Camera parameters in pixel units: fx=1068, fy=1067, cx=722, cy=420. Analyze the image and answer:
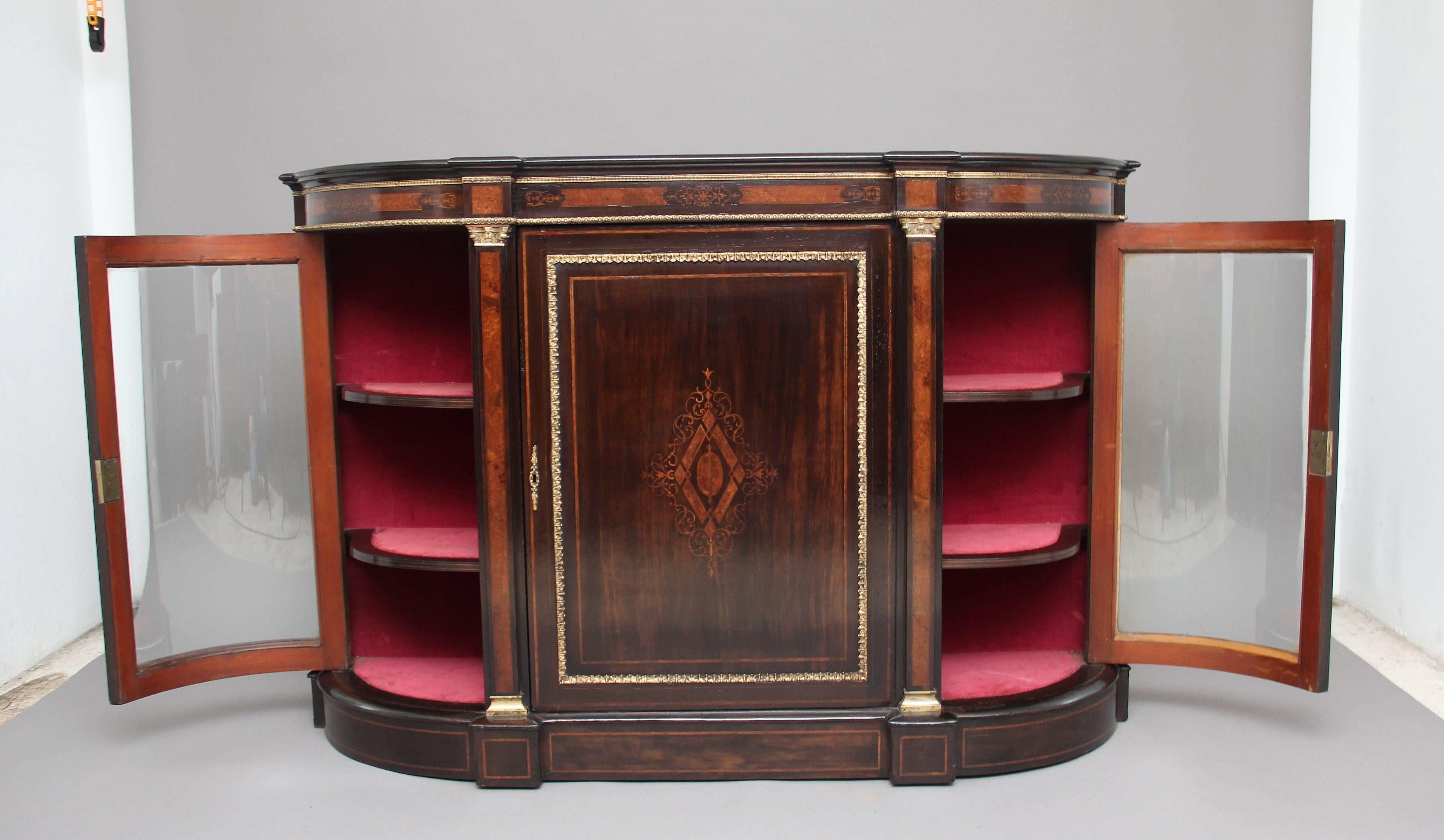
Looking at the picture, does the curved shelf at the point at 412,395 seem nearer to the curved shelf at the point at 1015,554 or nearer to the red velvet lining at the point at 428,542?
the red velvet lining at the point at 428,542

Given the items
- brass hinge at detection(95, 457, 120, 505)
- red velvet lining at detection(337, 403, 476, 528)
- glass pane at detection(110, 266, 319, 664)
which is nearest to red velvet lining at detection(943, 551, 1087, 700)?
red velvet lining at detection(337, 403, 476, 528)

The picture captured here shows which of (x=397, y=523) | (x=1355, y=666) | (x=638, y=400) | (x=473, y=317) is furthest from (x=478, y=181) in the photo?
(x=1355, y=666)

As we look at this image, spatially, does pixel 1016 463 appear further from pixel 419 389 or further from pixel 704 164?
pixel 419 389

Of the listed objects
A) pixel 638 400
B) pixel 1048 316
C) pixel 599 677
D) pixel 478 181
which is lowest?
pixel 599 677

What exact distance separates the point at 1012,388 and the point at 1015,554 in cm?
48

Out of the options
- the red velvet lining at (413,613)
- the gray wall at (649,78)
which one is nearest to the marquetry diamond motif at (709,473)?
the red velvet lining at (413,613)

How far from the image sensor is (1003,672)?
128 inches

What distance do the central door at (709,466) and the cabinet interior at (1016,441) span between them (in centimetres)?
56

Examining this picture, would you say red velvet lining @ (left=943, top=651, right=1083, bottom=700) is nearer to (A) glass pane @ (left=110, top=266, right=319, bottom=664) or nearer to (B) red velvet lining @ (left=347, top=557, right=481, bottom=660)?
(B) red velvet lining @ (left=347, top=557, right=481, bottom=660)

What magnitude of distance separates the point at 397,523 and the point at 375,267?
2.74 feet

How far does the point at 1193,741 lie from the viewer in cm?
315

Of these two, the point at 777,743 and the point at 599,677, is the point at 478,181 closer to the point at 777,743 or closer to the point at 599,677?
the point at 599,677

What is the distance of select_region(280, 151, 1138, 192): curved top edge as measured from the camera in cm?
273

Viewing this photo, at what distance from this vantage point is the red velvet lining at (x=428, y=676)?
3.13 meters
